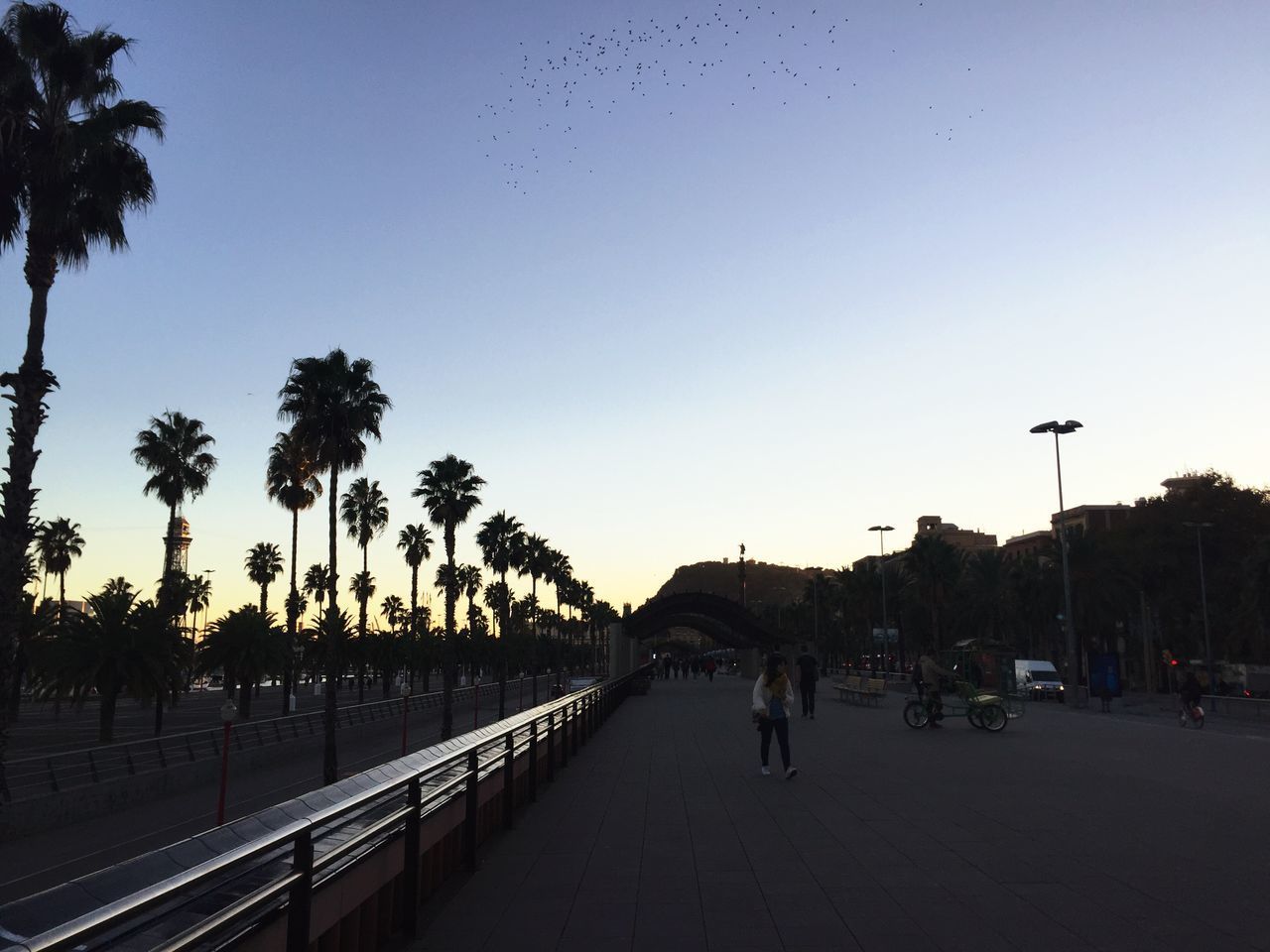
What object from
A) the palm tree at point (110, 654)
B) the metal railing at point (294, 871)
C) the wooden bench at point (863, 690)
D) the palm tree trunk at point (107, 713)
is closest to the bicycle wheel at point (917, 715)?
the wooden bench at point (863, 690)

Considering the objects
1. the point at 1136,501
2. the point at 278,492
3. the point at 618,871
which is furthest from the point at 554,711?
the point at 1136,501

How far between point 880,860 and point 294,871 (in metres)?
5.55

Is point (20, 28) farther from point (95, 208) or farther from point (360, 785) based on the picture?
point (360, 785)

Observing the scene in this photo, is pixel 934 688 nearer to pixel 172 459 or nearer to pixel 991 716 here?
pixel 991 716

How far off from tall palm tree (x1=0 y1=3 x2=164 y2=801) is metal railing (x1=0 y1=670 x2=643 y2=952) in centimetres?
1228

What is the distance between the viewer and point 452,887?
743 centimetres

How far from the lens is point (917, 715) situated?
23.1 meters

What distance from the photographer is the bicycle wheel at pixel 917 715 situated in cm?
2295

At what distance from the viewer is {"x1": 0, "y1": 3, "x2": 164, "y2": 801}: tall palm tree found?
17.0 metres

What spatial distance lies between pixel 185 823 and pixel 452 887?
517 inches

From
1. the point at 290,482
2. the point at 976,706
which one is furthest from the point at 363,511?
the point at 976,706

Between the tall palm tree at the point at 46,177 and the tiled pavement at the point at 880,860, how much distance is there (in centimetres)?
1073

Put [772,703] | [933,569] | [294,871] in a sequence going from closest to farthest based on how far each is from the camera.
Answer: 1. [294,871]
2. [772,703]
3. [933,569]

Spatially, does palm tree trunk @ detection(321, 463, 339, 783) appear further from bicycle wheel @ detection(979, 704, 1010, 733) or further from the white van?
the white van
